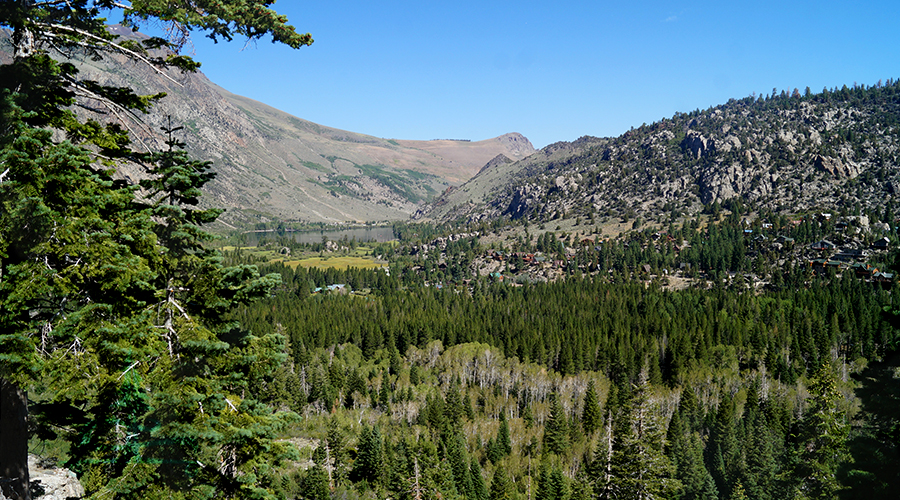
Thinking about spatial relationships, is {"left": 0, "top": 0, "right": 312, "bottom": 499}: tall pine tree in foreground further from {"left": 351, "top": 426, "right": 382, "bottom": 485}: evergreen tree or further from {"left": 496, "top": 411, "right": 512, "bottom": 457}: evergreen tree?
{"left": 496, "top": 411, "right": 512, "bottom": 457}: evergreen tree

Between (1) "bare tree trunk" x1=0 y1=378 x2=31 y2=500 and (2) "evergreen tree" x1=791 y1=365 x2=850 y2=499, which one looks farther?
(2) "evergreen tree" x1=791 y1=365 x2=850 y2=499

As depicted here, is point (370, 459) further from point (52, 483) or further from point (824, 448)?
point (52, 483)

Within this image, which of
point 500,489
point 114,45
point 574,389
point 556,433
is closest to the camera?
point 114,45

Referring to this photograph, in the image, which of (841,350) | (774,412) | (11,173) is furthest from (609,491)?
(841,350)

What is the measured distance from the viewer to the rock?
47.9ft

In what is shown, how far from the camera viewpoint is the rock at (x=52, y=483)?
14.6 metres

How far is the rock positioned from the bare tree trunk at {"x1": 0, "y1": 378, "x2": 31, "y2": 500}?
8.83ft

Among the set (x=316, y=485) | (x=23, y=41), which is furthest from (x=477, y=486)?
(x=23, y=41)

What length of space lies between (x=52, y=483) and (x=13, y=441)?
6629mm

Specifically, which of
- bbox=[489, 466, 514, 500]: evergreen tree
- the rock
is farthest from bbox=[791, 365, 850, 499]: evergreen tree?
the rock

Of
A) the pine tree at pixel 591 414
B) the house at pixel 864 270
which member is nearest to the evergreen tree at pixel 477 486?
the pine tree at pixel 591 414

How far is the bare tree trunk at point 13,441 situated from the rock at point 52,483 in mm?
2690

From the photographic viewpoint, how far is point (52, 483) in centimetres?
1631

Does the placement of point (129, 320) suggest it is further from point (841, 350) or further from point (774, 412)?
point (841, 350)
